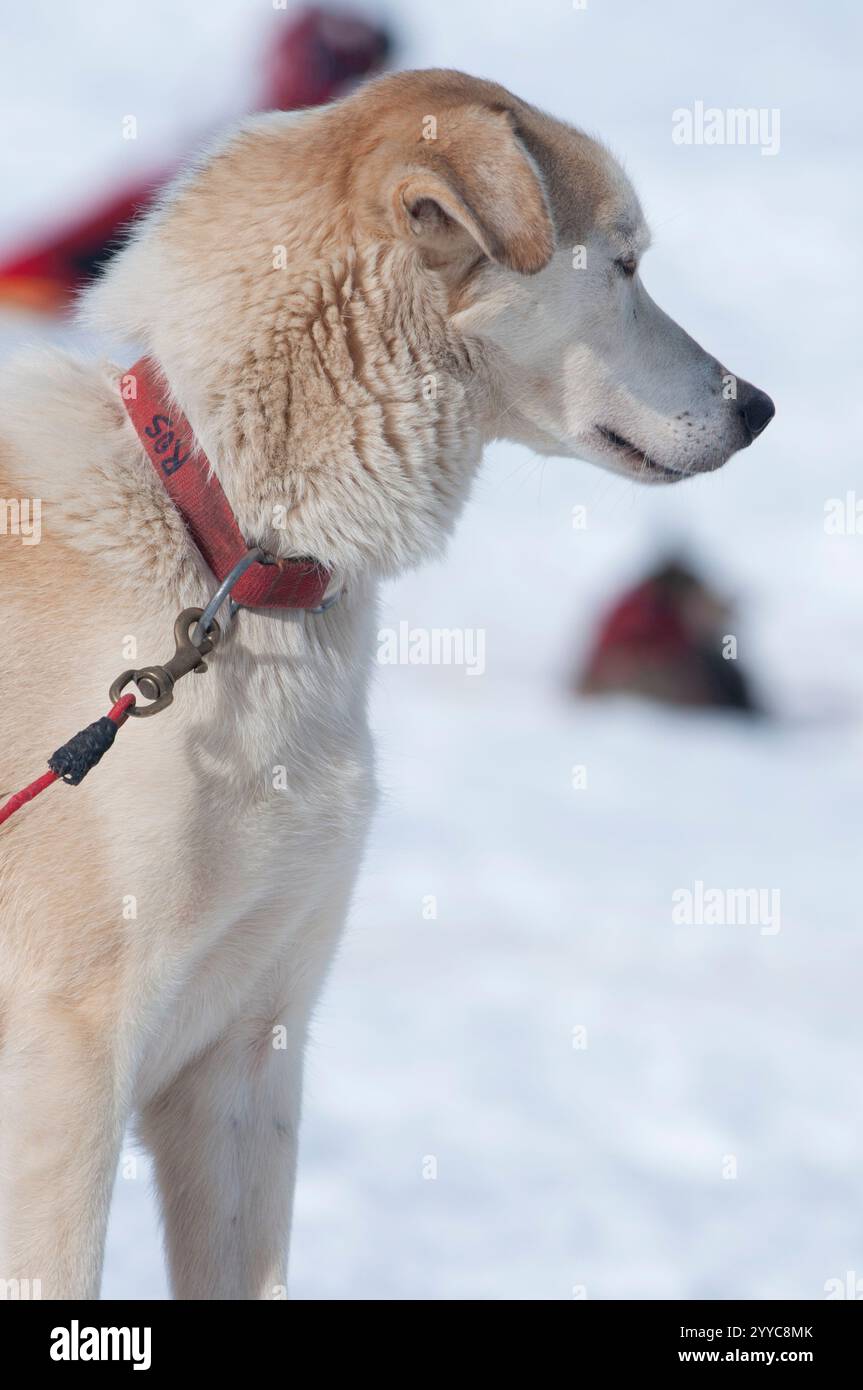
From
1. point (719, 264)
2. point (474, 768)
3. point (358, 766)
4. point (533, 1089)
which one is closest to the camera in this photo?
point (358, 766)

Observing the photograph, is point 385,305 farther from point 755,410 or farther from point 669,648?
point 669,648

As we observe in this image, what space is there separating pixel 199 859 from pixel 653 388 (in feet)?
3.56

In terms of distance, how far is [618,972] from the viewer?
4562 mm

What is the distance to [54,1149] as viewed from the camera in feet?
6.64

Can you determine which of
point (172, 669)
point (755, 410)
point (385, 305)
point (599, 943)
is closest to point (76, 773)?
point (172, 669)

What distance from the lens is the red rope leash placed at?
1.93 metres

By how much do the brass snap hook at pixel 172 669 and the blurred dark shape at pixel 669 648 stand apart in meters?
6.10

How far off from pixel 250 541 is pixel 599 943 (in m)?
2.94

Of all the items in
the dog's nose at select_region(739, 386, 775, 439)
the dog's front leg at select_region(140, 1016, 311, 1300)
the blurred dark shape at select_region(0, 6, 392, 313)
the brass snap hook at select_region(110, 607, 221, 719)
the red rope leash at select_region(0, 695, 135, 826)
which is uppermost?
the blurred dark shape at select_region(0, 6, 392, 313)

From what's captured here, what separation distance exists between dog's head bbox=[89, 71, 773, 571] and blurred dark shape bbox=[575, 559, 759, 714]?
563 cm

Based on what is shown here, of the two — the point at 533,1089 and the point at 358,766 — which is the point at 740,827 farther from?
the point at 358,766

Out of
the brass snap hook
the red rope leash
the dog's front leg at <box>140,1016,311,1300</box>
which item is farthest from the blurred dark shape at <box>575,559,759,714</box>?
the red rope leash

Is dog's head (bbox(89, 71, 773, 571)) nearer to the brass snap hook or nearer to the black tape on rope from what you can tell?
the brass snap hook

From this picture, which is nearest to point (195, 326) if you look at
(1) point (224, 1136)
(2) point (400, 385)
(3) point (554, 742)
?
(2) point (400, 385)
